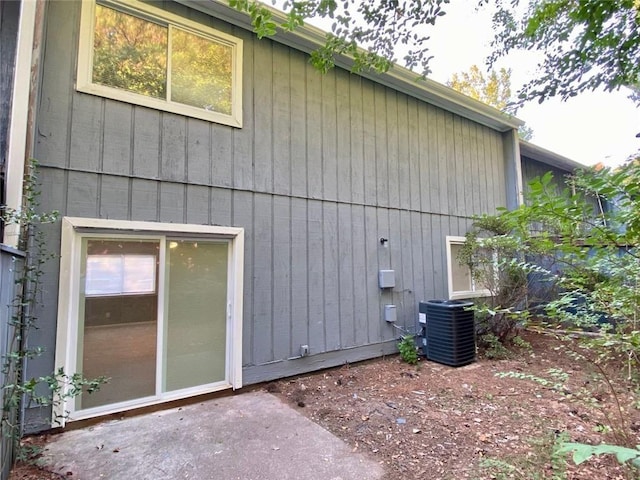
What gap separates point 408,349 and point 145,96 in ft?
15.9

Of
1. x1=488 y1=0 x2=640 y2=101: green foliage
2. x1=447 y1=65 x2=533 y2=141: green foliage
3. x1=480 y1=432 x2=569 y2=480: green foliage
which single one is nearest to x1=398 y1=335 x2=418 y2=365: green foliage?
x1=480 y1=432 x2=569 y2=480: green foliage

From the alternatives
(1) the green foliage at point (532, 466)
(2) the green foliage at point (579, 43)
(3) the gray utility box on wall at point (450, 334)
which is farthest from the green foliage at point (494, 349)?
(2) the green foliage at point (579, 43)

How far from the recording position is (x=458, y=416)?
11.2ft

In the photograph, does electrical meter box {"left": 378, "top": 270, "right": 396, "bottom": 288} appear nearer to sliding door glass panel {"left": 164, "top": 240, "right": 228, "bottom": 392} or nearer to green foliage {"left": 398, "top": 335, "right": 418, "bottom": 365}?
green foliage {"left": 398, "top": 335, "right": 418, "bottom": 365}

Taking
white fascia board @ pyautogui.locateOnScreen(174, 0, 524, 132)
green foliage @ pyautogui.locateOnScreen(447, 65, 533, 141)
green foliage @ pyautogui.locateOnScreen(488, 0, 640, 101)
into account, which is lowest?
green foliage @ pyautogui.locateOnScreen(488, 0, 640, 101)

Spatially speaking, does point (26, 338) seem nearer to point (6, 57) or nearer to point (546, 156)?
point (6, 57)

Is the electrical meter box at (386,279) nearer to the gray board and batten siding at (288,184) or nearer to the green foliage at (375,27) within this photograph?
the gray board and batten siding at (288,184)

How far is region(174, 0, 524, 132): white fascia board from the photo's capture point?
4.14 metres

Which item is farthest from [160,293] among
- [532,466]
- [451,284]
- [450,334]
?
[451,284]

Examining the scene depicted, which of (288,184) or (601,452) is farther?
(288,184)

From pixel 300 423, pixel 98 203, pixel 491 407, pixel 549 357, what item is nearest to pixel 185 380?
pixel 300 423

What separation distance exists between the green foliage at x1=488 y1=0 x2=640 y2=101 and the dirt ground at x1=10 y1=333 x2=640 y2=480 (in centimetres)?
276

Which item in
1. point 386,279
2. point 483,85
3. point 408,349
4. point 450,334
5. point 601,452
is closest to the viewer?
point 601,452

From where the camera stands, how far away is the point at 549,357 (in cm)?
553
